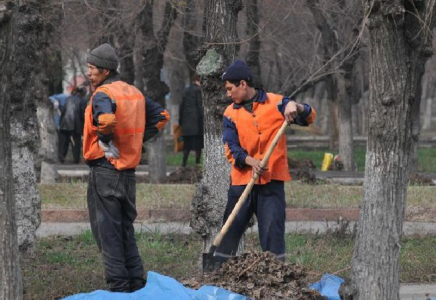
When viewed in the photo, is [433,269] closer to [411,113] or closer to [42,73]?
[411,113]

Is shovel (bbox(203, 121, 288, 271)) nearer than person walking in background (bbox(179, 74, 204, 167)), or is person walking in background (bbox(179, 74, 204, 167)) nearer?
shovel (bbox(203, 121, 288, 271))

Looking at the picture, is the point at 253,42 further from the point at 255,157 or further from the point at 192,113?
the point at 255,157

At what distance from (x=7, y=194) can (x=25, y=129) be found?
10.5 ft

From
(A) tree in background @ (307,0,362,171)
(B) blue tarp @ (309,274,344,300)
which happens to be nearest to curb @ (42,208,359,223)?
(B) blue tarp @ (309,274,344,300)

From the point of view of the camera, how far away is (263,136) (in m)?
7.40

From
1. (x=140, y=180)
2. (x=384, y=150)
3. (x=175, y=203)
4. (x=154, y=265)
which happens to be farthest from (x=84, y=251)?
(x=140, y=180)

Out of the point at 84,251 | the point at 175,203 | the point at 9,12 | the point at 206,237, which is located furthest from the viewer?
the point at 175,203

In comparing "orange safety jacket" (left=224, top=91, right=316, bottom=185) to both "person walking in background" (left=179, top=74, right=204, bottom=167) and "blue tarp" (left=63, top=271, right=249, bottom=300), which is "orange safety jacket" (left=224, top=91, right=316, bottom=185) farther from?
"person walking in background" (left=179, top=74, right=204, bottom=167)

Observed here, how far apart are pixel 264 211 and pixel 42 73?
8729 mm

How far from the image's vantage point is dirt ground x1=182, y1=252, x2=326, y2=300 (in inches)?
255

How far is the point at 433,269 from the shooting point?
9.09 m

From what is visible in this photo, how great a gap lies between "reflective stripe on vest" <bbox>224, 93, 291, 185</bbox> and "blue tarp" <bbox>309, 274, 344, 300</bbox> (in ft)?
2.58

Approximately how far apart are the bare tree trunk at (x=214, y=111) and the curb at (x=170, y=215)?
3847 mm

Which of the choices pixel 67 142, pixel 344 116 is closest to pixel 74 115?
pixel 67 142
